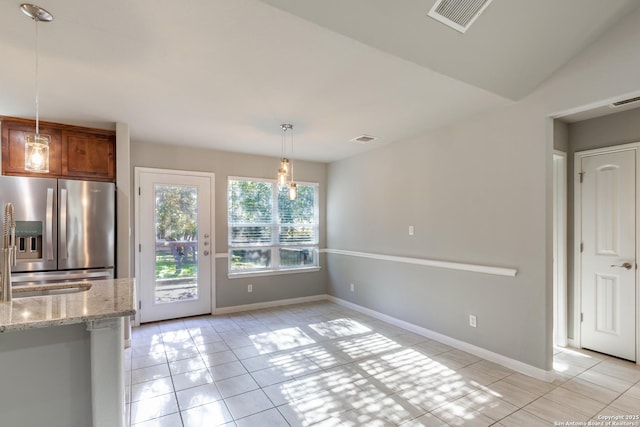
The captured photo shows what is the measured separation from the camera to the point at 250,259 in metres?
5.01

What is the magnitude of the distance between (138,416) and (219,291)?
2.52m

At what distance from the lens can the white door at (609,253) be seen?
305 cm

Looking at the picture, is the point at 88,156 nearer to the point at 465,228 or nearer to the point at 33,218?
the point at 33,218

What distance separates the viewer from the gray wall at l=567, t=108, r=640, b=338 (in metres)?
3.04

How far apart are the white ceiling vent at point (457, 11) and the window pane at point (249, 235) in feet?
12.5

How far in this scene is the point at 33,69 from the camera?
227 centimetres

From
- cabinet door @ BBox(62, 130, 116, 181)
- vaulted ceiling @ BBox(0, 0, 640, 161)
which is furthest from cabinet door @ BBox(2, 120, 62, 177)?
vaulted ceiling @ BBox(0, 0, 640, 161)

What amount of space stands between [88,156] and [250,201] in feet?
7.01

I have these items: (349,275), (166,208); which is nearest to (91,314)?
(166,208)

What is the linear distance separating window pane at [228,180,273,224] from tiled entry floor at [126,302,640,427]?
1.81m

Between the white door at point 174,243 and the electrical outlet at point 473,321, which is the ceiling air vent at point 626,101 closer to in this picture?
the electrical outlet at point 473,321

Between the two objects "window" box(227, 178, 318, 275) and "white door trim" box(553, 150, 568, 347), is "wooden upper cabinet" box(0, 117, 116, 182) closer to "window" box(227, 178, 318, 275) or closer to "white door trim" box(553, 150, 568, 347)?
"window" box(227, 178, 318, 275)

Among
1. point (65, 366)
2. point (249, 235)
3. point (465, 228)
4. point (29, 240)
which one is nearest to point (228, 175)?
point (249, 235)

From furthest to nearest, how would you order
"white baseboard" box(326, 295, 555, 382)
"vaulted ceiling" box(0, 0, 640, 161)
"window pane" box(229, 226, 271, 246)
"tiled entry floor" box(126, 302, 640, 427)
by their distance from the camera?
"window pane" box(229, 226, 271, 246)
"white baseboard" box(326, 295, 555, 382)
"tiled entry floor" box(126, 302, 640, 427)
"vaulted ceiling" box(0, 0, 640, 161)
